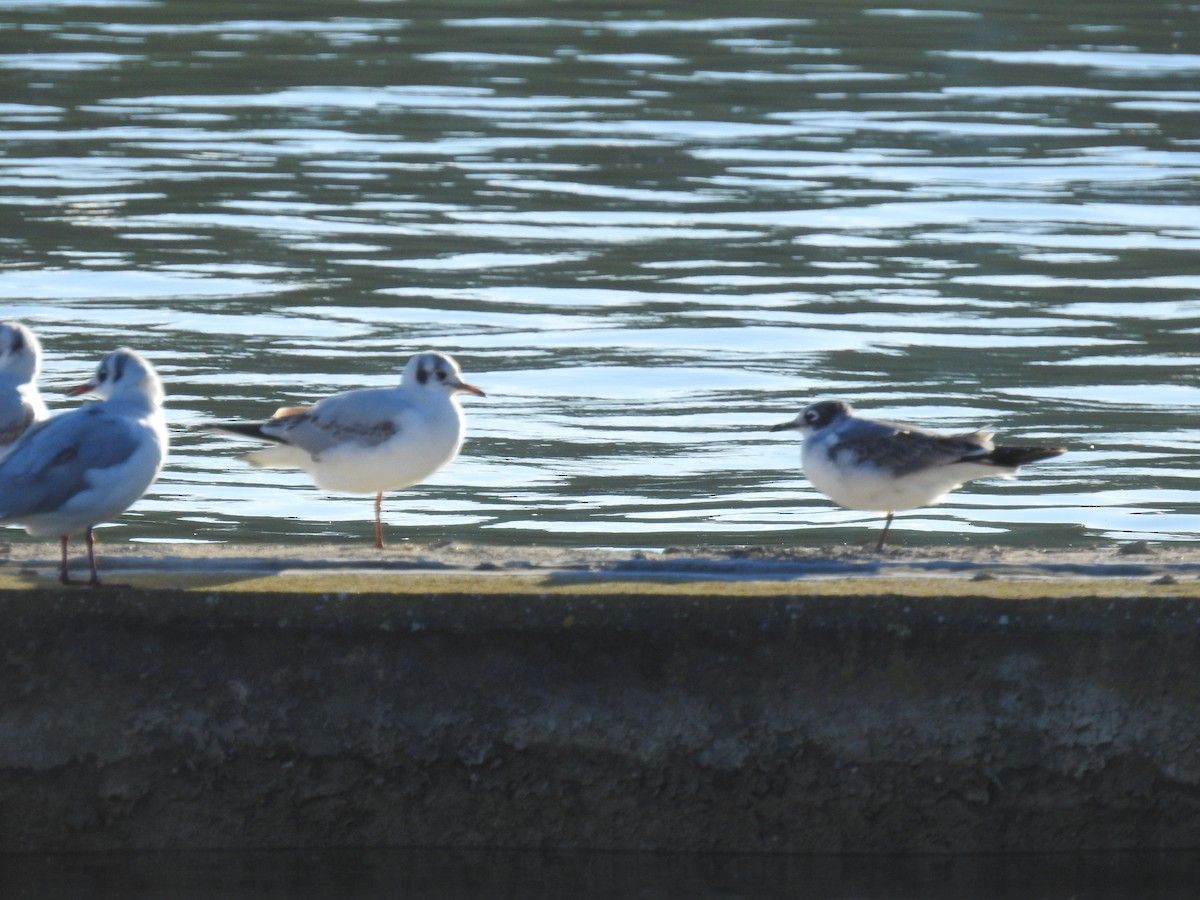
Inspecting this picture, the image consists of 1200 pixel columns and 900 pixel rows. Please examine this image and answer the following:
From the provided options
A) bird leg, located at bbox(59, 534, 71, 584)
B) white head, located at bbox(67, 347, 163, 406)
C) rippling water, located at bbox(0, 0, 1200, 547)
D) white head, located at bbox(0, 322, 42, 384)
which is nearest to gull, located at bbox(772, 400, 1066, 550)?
rippling water, located at bbox(0, 0, 1200, 547)

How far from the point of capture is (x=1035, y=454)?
25.7ft

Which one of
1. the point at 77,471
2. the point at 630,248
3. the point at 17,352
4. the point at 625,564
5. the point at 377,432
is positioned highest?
the point at 77,471

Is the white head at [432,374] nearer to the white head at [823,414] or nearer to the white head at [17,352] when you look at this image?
the white head at [823,414]

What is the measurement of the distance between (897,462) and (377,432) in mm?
2038

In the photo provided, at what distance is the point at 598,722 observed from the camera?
6.11 meters

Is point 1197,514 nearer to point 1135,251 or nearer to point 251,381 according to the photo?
point 251,381

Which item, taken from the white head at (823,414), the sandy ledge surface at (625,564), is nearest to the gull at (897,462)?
the white head at (823,414)

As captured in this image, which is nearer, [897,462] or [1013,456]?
[1013,456]

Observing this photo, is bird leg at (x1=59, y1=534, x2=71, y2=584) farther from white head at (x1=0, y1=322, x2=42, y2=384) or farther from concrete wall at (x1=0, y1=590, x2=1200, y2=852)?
white head at (x1=0, y1=322, x2=42, y2=384)

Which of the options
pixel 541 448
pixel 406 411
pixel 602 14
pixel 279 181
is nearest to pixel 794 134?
pixel 279 181

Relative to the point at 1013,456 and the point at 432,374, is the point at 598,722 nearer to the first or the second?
the point at 1013,456

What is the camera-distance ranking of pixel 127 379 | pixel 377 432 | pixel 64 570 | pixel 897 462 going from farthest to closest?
pixel 377 432 → pixel 897 462 → pixel 127 379 → pixel 64 570

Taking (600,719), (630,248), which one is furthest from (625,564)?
(630,248)

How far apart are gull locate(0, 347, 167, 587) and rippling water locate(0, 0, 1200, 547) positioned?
2.97 m
